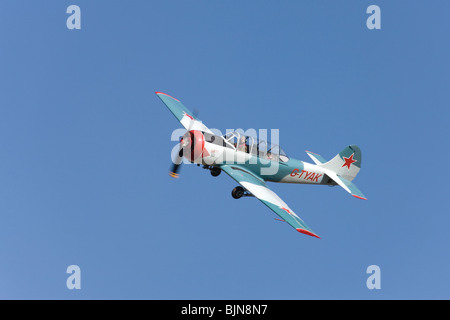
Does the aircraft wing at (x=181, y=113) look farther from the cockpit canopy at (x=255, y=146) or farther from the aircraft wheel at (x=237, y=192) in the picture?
the aircraft wheel at (x=237, y=192)

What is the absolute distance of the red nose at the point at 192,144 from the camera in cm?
1883

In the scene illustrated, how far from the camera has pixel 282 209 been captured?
17.5 m

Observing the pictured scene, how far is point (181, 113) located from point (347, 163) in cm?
844

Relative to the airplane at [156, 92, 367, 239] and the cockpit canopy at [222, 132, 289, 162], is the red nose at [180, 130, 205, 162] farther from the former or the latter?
the cockpit canopy at [222, 132, 289, 162]

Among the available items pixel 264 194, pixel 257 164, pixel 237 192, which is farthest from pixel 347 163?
pixel 237 192

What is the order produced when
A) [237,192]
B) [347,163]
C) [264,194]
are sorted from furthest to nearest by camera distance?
[347,163] → [237,192] → [264,194]

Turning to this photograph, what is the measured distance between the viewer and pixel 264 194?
60.8 ft

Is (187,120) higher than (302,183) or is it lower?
higher

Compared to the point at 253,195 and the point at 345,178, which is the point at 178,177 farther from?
the point at 345,178

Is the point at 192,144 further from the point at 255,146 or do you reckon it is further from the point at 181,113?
the point at 181,113

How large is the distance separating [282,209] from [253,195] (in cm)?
134

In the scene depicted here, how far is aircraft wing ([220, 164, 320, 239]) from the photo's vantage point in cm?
1680

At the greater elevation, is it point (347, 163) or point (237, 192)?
point (347, 163)
